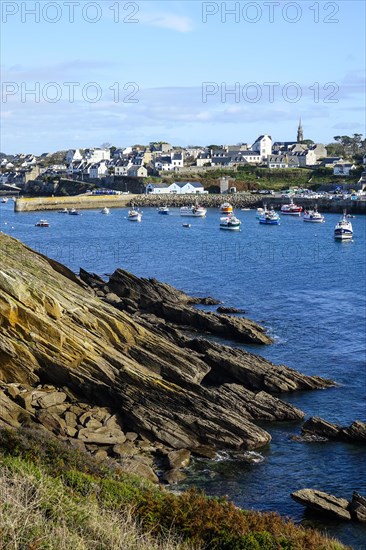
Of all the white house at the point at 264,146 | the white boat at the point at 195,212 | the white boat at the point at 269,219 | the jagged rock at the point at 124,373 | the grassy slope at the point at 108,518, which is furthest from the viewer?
the white house at the point at 264,146

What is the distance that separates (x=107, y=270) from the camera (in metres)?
66.6

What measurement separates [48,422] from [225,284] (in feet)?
119

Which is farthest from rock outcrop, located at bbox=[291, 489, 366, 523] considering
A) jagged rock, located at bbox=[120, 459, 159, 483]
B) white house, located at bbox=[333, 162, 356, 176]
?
white house, located at bbox=[333, 162, 356, 176]

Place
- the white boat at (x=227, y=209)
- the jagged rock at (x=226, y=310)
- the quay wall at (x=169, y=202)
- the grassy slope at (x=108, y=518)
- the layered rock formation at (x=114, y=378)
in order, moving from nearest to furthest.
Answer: the grassy slope at (x=108, y=518)
the layered rock formation at (x=114, y=378)
the jagged rock at (x=226, y=310)
the white boat at (x=227, y=209)
the quay wall at (x=169, y=202)

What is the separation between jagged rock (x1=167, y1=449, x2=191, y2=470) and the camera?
23906 mm

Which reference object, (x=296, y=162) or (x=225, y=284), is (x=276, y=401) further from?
(x=296, y=162)

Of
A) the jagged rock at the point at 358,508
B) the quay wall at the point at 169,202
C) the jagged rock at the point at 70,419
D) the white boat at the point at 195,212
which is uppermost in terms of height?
the quay wall at the point at 169,202

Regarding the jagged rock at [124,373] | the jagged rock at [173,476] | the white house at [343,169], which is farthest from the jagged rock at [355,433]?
the white house at [343,169]

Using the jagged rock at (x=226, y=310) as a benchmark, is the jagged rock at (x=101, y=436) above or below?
below

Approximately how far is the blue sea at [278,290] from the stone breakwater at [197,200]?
31.6ft

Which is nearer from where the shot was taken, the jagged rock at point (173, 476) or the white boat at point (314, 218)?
the jagged rock at point (173, 476)

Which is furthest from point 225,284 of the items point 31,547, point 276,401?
point 31,547

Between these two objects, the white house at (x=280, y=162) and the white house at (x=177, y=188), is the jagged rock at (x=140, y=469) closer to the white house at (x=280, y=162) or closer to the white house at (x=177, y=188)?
the white house at (x=177, y=188)

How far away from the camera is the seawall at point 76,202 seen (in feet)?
464
